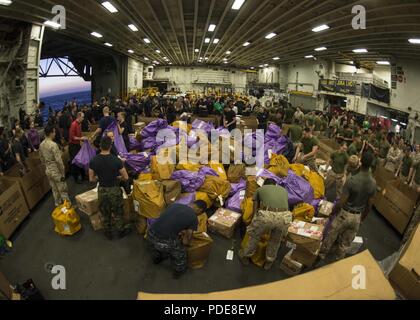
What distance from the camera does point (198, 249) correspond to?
3.50 metres

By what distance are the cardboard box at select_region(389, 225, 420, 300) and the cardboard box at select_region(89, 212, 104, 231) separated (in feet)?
12.7

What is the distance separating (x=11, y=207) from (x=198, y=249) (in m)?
2.93

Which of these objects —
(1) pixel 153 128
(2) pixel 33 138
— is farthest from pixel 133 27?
(2) pixel 33 138

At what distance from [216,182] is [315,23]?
5.68 meters

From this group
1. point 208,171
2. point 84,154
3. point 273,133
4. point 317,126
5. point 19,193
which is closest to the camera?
point 19,193

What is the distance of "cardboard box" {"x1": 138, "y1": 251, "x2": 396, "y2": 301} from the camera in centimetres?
166

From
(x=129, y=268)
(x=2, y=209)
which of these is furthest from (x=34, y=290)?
(x=2, y=209)

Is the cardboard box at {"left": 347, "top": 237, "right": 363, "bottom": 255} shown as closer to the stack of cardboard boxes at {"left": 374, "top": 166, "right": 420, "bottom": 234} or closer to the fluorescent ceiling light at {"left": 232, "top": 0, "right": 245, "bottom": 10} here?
the stack of cardboard boxes at {"left": 374, "top": 166, "right": 420, "bottom": 234}

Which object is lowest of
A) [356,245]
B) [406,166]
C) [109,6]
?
[356,245]

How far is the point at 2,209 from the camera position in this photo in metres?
3.88

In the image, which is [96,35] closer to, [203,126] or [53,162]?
[203,126]

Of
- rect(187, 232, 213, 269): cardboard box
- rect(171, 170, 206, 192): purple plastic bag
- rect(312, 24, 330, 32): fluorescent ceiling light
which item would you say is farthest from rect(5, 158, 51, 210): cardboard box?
rect(312, 24, 330, 32): fluorescent ceiling light

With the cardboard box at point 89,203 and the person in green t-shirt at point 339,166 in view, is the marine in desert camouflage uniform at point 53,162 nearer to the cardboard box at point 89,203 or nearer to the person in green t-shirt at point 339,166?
the cardboard box at point 89,203

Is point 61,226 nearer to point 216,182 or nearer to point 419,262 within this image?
point 216,182
